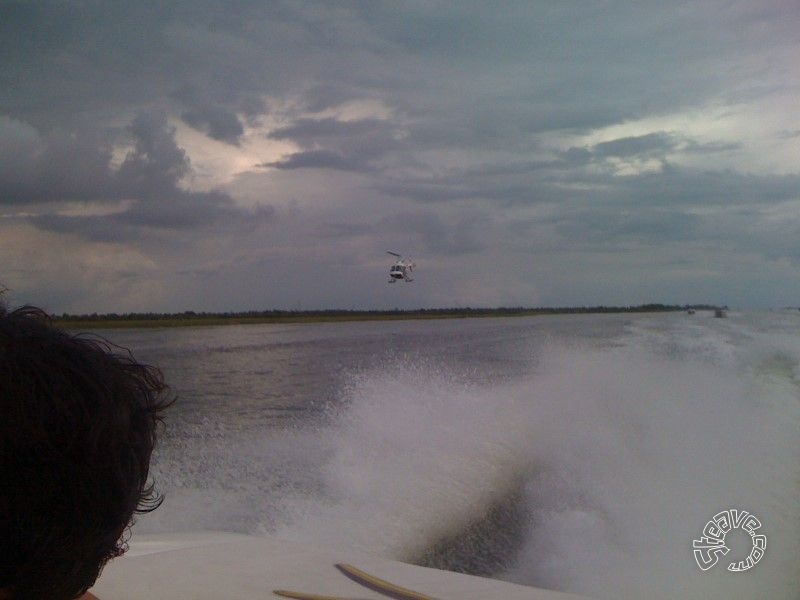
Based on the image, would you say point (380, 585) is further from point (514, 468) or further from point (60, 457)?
point (514, 468)

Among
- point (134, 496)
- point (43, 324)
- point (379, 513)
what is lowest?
point (379, 513)

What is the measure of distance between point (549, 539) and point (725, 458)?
2.77 metres

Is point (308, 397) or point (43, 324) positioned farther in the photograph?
point (308, 397)

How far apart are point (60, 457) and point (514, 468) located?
6470 millimetres

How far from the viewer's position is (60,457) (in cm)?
77

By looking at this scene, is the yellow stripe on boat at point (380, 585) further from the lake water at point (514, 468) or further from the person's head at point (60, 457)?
the lake water at point (514, 468)

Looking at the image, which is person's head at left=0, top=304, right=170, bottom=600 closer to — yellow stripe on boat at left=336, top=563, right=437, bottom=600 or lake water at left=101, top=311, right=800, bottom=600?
yellow stripe on boat at left=336, top=563, right=437, bottom=600

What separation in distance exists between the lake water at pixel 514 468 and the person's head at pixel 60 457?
368 centimetres

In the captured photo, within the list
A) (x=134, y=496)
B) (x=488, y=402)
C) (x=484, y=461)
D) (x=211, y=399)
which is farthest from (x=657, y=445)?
(x=134, y=496)

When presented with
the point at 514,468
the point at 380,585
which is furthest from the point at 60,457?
the point at 514,468

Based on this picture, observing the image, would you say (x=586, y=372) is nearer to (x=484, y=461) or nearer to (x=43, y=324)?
(x=484, y=461)

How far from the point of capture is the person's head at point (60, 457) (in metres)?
0.76

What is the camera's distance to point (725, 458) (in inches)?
263

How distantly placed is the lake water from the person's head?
368 centimetres
